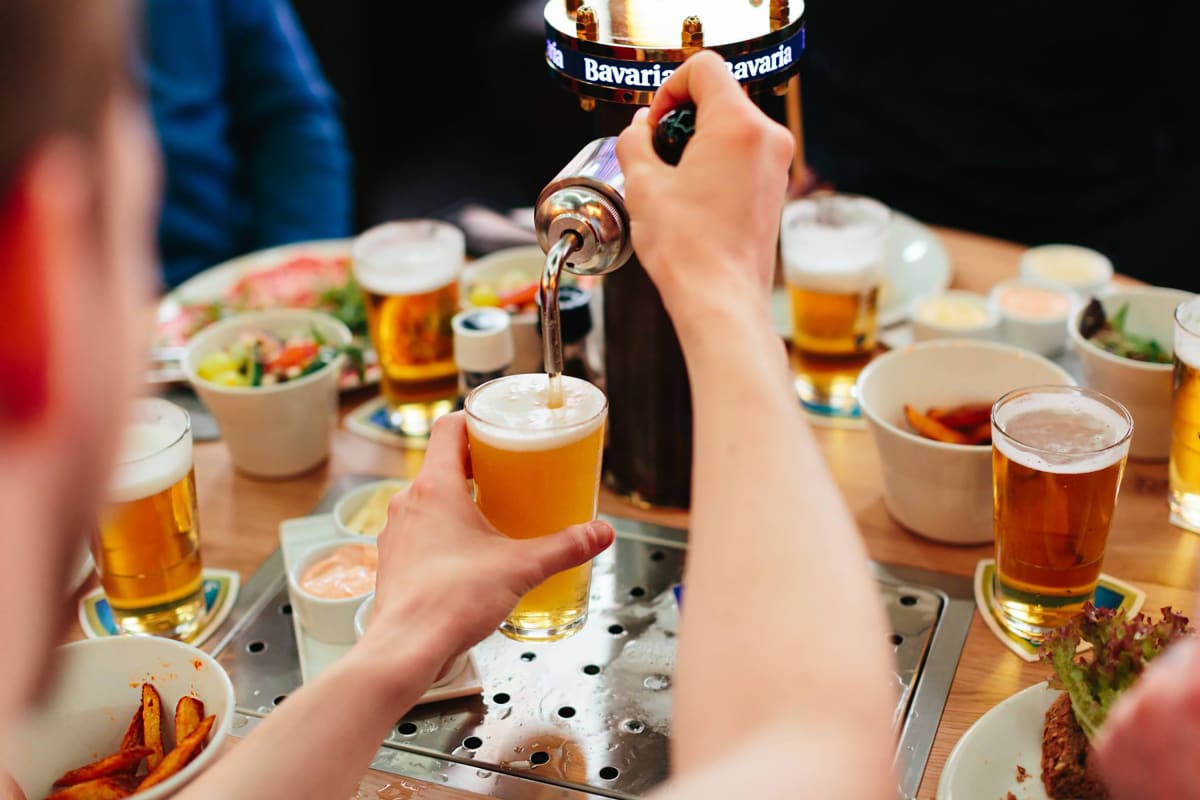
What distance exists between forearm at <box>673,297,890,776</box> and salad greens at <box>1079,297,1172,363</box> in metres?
0.80

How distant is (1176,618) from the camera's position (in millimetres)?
995

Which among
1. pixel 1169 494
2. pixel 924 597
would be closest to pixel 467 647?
pixel 924 597

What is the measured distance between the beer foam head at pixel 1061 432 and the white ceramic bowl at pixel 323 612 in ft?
2.09

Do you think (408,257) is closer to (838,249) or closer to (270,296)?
(270,296)

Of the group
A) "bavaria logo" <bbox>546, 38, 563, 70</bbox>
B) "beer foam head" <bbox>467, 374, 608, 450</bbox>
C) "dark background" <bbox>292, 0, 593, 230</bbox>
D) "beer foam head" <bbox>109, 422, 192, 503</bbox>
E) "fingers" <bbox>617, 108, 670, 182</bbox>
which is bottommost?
"dark background" <bbox>292, 0, 593, 230</bbox>

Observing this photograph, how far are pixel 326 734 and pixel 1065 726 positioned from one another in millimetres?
584

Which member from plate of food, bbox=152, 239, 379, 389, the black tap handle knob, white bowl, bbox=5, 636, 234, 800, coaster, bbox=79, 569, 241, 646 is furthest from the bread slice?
plate of food, bbox=152, 239, 379, 389

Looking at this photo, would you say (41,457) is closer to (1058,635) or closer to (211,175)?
(1058,635)

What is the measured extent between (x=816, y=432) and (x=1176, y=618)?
0.61m

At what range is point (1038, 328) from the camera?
163cm

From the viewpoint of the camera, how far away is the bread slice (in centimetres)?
97

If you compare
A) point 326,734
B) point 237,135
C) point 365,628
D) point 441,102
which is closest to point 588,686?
point 365,628

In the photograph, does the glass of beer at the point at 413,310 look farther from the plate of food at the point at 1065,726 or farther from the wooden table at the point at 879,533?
the plate of food at the point at 1065,726

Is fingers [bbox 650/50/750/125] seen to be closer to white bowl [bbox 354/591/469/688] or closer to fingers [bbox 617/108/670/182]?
fingers [bbox 617/108/670/182]
